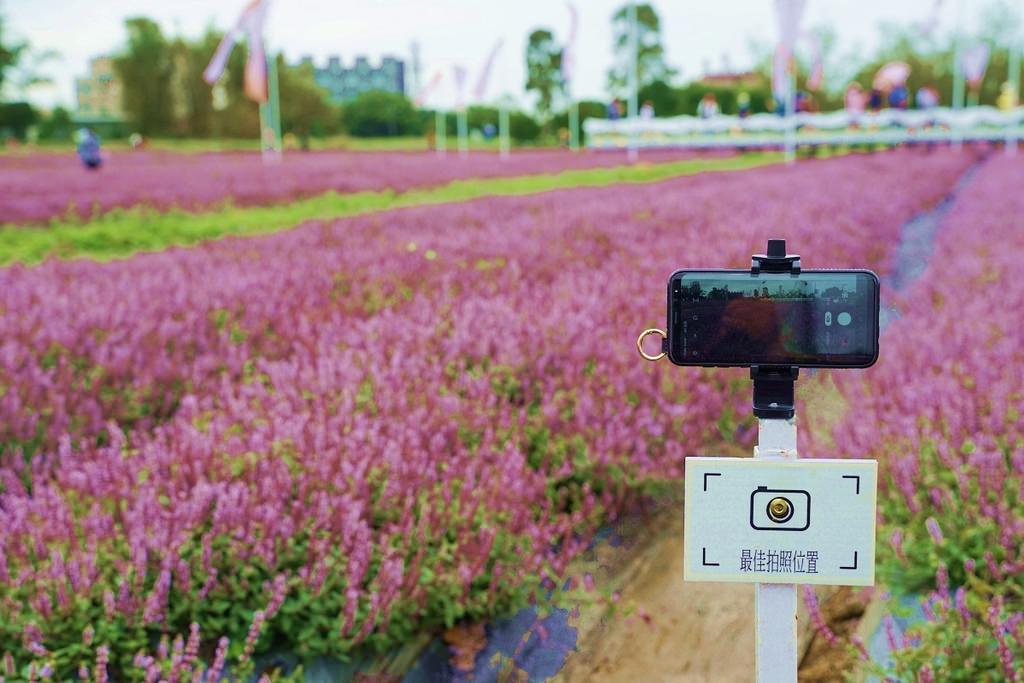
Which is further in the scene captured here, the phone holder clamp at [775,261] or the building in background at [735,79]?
the building in background at [735,79]

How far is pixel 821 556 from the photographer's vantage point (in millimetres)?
1249

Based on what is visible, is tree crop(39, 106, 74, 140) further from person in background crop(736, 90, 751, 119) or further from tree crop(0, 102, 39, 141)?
person in background crop(736, 90, 751, 119)

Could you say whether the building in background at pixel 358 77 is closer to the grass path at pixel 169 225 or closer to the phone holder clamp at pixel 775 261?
the grass path at pixel 169 225

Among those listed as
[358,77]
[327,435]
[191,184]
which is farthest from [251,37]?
[358,77]

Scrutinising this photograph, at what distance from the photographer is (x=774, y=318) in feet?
4.16

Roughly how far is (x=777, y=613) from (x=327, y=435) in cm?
159

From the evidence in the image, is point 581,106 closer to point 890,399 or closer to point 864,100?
point 864,100

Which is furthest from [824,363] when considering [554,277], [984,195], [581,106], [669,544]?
[581,106]

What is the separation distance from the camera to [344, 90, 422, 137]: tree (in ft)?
218

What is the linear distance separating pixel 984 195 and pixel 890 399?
11281 millimetres

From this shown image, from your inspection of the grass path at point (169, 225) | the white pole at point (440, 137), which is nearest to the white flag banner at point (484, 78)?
the white pole at point (440, 137)

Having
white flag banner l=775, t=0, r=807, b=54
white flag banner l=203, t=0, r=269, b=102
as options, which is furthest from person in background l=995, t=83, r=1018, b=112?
white flag banner l=203, t=0, r=269, b=102

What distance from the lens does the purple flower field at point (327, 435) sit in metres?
2.14

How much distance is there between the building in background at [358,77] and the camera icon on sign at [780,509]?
223ft
